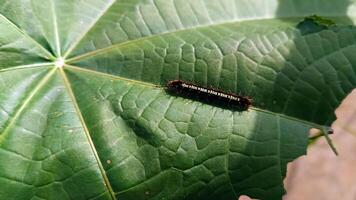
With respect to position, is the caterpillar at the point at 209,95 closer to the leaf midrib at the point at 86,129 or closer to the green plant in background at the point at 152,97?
the green plant in background at the point at 152,97

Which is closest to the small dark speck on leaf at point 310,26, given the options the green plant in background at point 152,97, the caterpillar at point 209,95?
the green plant in background at point 152,97

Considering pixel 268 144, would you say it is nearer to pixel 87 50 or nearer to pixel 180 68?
pixel 180 68

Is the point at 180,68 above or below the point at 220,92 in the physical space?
above

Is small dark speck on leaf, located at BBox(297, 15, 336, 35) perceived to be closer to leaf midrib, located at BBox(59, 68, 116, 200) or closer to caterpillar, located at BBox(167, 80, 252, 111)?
caterpillar, located at BBox(167, 80, 252, 111)

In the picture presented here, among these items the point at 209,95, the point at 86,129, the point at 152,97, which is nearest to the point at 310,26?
the point at 209,95

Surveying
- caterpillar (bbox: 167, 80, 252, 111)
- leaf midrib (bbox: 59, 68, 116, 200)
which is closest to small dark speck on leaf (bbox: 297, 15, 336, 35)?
caterpillar (bbox: 167, 80, 252, 111)

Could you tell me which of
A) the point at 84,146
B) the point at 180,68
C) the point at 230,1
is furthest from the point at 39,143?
the point at 230,1

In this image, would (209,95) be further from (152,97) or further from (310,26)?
(310,26)
